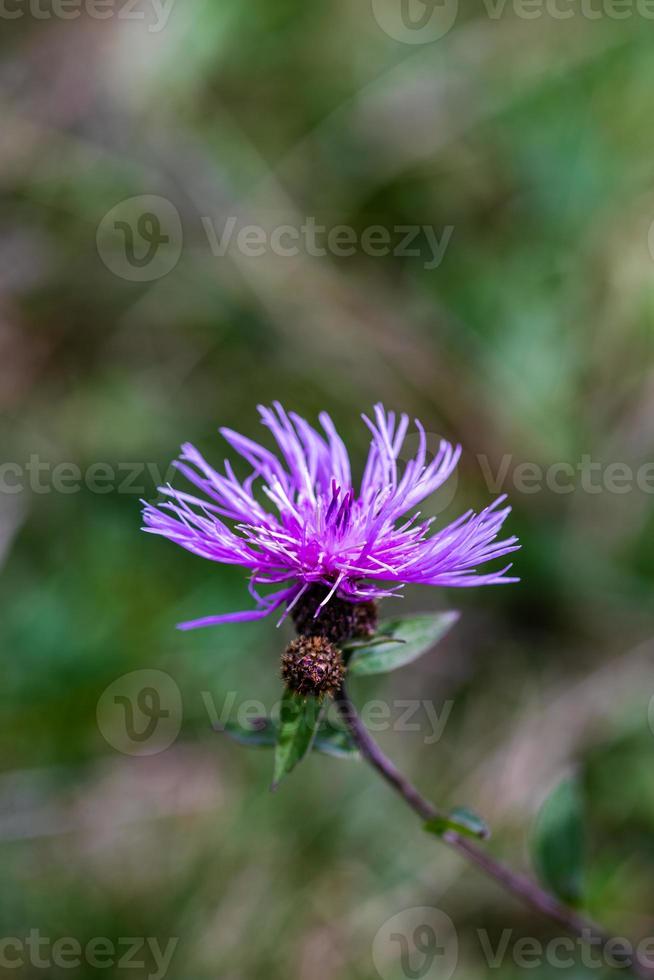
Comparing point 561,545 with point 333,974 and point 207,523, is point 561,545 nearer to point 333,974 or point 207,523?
point 333,974

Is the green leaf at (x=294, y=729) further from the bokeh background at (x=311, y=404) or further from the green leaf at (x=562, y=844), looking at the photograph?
the bokeh background at (x=311, y=404)

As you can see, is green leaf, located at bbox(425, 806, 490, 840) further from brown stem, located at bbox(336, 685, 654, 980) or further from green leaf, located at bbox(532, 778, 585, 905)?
green leaf, located at bbox(532, 778, 585, 905)

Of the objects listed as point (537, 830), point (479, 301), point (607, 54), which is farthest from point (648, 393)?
point (537, 830)

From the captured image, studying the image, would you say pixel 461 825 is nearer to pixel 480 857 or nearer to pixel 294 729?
pixel 480 857

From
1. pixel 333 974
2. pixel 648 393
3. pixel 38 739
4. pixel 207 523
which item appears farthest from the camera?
pixel 648 393

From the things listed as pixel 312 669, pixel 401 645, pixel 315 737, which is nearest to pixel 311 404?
pixel 401 645

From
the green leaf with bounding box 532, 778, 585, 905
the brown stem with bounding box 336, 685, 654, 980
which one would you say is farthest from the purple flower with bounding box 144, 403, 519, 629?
the green leaf with bounding box 532, 778, 585, 905
